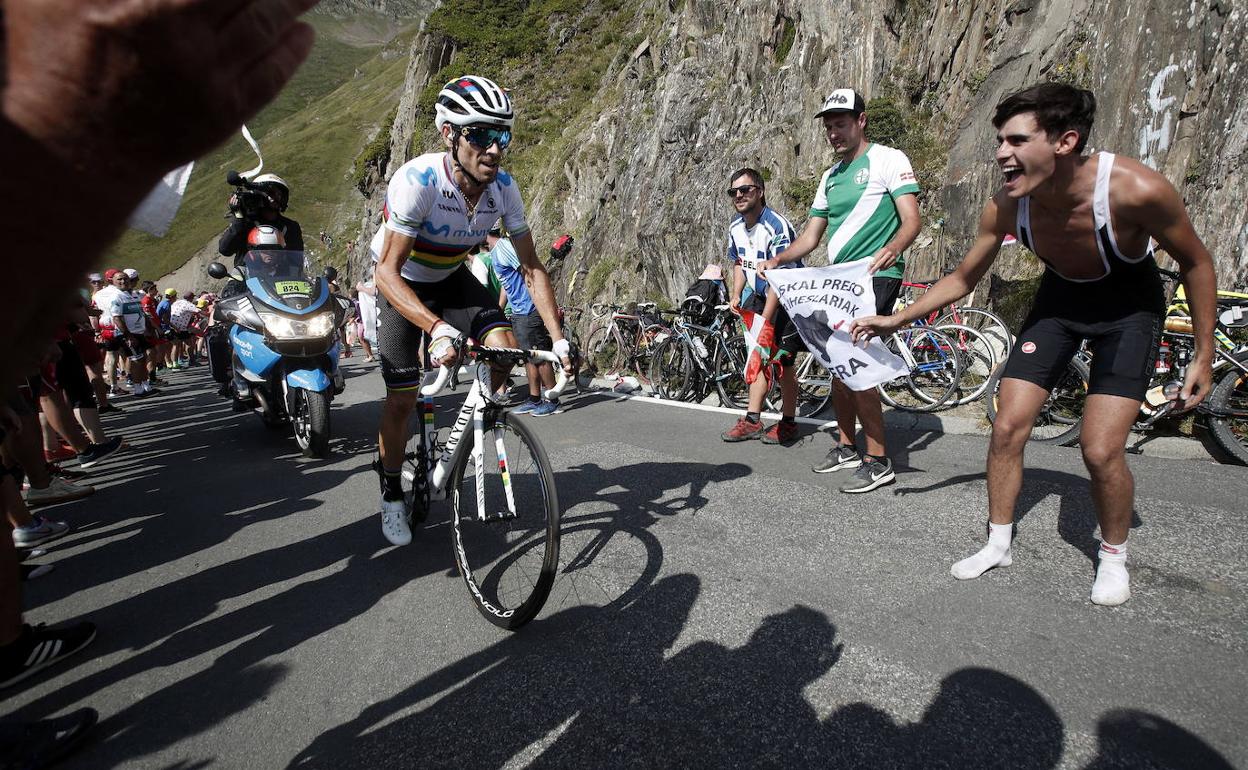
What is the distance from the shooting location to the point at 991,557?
9.86ft

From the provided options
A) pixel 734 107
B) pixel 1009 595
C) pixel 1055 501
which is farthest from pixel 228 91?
pixel 734 107

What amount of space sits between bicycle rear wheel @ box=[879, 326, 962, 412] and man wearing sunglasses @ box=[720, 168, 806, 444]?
1.92m

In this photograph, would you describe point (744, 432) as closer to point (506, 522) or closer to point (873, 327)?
point (873, 327)

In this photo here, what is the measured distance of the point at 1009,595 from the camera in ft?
9.21

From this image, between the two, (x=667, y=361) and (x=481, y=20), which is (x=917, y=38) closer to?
(x=667, y=361)

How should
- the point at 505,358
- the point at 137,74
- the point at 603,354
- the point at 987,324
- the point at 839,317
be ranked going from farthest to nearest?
the point at 603,354, the point at 987,324, the point at 839,317, the point at 505,358, the point at 137,74

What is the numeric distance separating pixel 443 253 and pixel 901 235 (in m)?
2.89

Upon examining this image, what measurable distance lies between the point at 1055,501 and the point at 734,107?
1385 cm

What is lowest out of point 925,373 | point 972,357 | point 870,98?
point 925,373

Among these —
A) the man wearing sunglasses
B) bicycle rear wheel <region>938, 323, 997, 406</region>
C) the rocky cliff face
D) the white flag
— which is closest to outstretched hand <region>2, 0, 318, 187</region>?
the white flag

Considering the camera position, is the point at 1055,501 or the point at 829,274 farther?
the point at 829,274

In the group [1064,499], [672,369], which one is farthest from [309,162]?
[1064,499]

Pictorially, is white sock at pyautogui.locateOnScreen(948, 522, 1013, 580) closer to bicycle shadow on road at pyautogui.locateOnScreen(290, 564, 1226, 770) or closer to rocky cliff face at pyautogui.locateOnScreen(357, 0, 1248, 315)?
bicycle shadow on road at pyautogui.locateOnScreen(290, 564, 1226, 770)

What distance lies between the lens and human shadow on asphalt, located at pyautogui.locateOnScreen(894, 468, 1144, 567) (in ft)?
10.8
